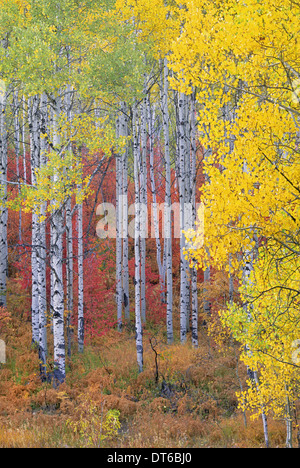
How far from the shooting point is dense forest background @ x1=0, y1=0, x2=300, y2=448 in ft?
16.6

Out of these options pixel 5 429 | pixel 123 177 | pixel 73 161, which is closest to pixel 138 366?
pixel 5 429

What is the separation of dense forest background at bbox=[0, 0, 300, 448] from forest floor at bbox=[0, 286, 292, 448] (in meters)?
0.05

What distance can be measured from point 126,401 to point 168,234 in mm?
6543

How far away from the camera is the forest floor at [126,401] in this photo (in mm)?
7043

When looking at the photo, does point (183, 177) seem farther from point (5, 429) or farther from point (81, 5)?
point (5, 429)

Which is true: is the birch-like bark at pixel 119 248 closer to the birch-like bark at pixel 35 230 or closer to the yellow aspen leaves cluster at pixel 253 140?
the birch-like bark at pixel 35 230

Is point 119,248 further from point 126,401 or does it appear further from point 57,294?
point 126,401

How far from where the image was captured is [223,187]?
4.90 m

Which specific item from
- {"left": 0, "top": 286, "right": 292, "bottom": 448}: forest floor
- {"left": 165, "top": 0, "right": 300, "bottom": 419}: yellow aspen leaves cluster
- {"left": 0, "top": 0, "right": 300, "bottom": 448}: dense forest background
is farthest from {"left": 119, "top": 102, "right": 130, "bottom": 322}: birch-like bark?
{"left": 165, "top": 0, "right": 300, "bottom": 419}: yellow aspen leaves cluster

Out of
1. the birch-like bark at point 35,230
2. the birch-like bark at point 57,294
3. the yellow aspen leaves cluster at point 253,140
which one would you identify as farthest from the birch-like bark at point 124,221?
the yellow aspen leaves cluster at point 253,140

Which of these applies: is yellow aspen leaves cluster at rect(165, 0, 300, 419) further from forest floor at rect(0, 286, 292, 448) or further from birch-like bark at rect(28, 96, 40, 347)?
birch-like bark at rect(28, 96, 40, 347)

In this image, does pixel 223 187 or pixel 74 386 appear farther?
pixel 74 386

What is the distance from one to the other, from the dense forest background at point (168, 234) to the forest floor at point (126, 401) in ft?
0.15

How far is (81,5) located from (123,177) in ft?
21.1
